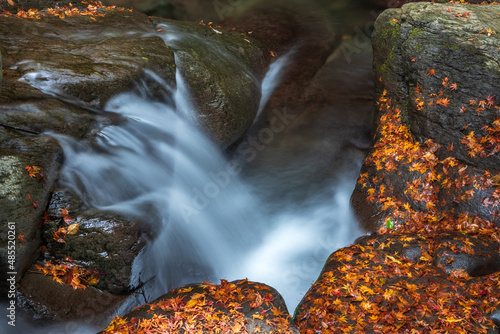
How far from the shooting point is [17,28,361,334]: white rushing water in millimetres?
4996

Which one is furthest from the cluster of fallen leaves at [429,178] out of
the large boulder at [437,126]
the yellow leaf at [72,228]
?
the yellow leaf at [72,228]

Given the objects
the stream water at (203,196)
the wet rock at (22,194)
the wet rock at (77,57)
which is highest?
the wet rock at (77,57)

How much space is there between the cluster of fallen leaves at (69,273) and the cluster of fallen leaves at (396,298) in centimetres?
259

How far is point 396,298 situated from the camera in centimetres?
407

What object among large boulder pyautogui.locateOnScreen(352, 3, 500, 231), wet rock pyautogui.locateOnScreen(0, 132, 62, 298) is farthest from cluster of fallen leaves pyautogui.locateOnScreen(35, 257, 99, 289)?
large boulder pyautogui.locateOnScreen(352, 3, 500, 231)

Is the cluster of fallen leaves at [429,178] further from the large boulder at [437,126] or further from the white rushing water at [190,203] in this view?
the white rushing water at [190,203]

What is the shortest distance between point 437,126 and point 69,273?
18.8 feet

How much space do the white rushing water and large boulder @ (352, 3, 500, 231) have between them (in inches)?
35.2

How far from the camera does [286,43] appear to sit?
9.45 m

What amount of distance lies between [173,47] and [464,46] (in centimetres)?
501

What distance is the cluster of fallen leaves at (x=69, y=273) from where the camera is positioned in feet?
13.9

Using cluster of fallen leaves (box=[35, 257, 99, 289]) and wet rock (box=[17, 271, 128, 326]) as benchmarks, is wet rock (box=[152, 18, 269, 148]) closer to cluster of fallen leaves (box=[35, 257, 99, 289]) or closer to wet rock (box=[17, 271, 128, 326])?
cluster of fallen leaves (box=[35, 257, 99, 289])

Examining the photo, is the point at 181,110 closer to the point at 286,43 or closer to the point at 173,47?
the point at 173,47

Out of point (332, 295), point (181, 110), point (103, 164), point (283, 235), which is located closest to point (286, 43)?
point (181, 110)
